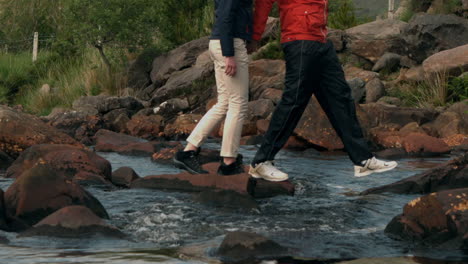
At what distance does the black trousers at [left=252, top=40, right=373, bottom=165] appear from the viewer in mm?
6480

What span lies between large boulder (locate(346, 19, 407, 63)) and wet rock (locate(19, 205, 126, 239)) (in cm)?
1208

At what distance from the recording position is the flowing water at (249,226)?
16.6ft

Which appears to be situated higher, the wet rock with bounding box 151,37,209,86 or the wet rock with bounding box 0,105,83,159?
the wet rock with bounding box 151,37,209,86

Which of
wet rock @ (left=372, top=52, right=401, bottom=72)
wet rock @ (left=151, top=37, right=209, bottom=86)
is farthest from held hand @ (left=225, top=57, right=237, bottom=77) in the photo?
wet rock @ (left=151, top=37, right=209, bottom=86)

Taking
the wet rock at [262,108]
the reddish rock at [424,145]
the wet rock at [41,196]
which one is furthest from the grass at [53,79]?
the wet rock at [41,196]

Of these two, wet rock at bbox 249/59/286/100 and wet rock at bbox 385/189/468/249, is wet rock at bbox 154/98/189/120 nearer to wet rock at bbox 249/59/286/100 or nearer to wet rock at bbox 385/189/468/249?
wet rock at bbox 249/59/286/100

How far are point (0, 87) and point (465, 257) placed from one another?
19.4 metres

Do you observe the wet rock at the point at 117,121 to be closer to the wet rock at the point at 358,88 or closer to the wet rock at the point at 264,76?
the wet rock at the point at 264,76

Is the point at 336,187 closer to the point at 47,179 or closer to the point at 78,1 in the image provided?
the point at 47,179

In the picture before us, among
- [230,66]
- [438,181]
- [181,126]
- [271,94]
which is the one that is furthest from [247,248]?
[271,94]

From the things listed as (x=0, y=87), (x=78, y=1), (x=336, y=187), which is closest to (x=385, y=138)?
(x=336, y=187)

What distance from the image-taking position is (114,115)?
1577 centimetres

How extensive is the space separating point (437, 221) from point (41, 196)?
2.79 m

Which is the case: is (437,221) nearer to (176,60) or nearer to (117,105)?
(117,105)
